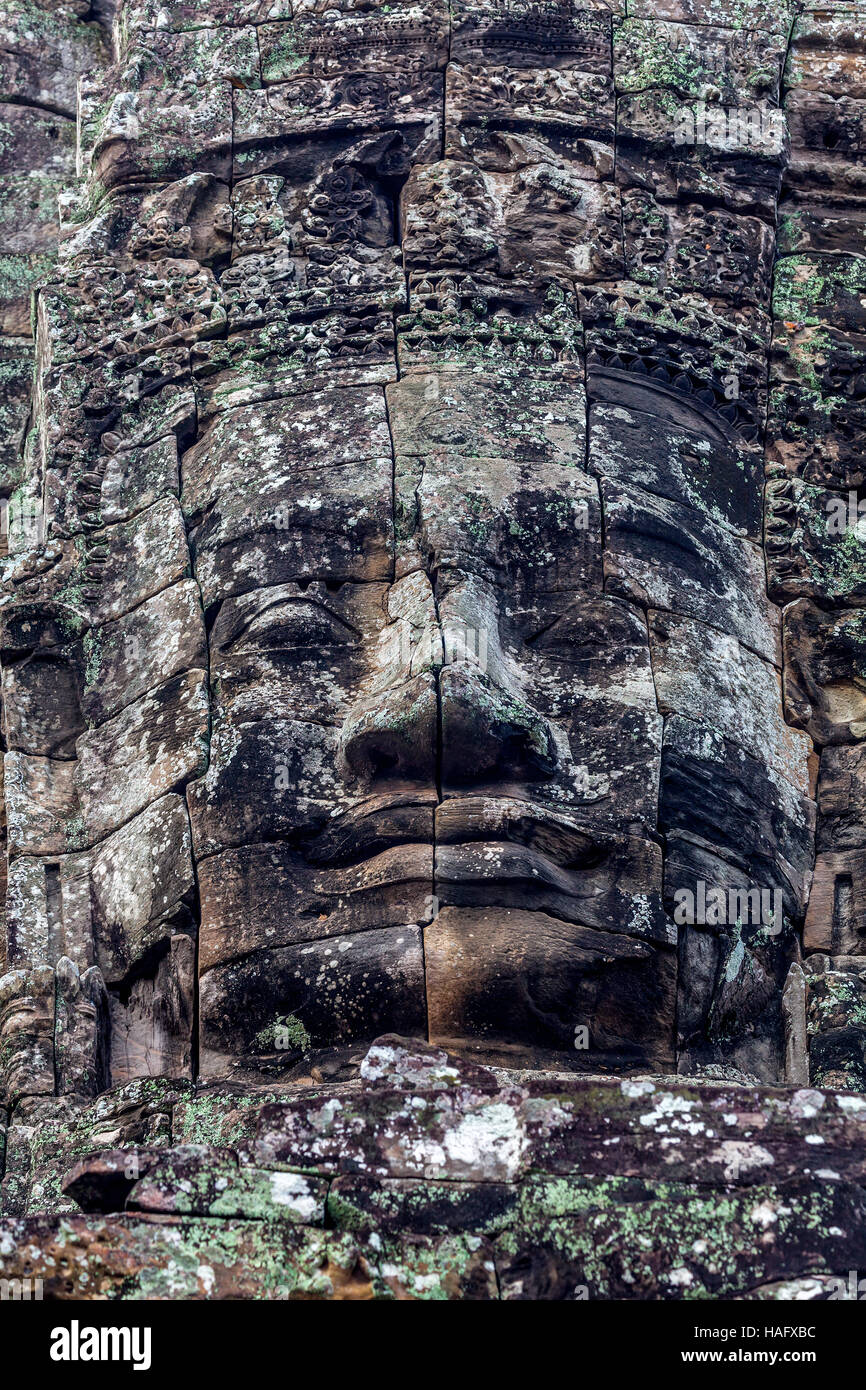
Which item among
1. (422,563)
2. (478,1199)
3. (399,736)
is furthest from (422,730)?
(478,1199)

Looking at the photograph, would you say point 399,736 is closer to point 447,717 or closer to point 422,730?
point 422,730

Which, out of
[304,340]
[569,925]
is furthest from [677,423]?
[569,925]

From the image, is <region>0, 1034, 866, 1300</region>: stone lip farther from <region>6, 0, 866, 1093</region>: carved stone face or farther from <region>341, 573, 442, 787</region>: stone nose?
<region>341, 573, 442, 787</region>: stone nose

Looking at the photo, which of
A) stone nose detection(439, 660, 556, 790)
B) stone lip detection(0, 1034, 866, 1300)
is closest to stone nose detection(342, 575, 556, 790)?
stone nose detection(439, 660, 556, 790)

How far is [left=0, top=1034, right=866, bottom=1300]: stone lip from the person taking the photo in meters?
11.2

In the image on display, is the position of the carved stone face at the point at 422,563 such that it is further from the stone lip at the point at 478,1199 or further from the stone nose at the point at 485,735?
the stone lip at the point at 478,1199

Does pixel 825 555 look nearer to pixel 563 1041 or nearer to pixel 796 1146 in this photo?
pixel 563 1041

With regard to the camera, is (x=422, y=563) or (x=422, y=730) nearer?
(x=422, y=730)

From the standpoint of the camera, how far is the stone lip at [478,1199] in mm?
11156

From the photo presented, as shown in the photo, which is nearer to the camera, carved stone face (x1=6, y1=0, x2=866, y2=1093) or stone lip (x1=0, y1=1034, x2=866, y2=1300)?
stone lip (x1=0, y1=1034, x2=866, y2=1300)

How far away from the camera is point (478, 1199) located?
1146cm

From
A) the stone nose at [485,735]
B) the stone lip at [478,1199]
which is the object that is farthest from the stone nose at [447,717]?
the stone lip at [478,1199]

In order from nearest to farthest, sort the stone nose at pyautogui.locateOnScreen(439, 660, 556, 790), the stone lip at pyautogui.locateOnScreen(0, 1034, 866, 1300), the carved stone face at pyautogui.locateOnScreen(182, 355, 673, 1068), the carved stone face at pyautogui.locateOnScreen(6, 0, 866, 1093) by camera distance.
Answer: the stone lip at pyautogui.locateOnScreen(0, 1034, 866, 1300)
the carved stone face at pyautogui.locateOnScreen(182, 355, 673, 1068)
the carved stone face at pyautogui.locateOnScreen(6, 0, 866, 1093)
the stone nose at pyautogui.locateOnScreen(439, 660, 556, 790)
